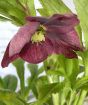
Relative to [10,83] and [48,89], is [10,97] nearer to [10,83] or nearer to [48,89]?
[48,89]

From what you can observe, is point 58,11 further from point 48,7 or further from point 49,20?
point 49,20

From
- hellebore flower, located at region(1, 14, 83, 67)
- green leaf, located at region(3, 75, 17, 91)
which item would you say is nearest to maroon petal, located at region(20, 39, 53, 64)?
hellebore flower, located at region(1, 14, 83, 67)

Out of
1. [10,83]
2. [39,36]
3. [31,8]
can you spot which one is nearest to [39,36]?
[39,36]

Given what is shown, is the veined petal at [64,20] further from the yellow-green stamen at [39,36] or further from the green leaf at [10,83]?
the green leaf at [10,83]

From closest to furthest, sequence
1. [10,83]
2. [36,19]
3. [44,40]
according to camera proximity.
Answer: [36,19] < [44,40] < [10,83]

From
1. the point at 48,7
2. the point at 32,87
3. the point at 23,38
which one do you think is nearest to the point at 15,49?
the point at 23,38

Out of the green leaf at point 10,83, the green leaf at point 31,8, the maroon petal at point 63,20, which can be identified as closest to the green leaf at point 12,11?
the green leaf at point 31,8
